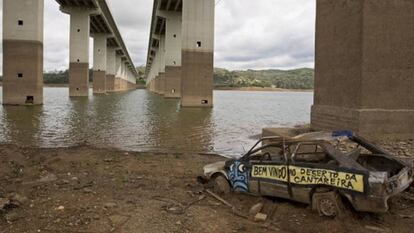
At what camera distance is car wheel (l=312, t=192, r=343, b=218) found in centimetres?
556

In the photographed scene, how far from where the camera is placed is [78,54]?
5341 cm

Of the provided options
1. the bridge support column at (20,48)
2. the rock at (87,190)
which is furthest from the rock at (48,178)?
the bridge support column at (20,48)

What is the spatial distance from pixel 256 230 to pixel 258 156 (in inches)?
62.6

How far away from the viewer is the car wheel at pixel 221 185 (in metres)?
7.21

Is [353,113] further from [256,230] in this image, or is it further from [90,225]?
[90,225]

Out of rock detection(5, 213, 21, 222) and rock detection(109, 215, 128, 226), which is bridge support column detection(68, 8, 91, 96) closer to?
rock detection(5, 213, 21, 222)

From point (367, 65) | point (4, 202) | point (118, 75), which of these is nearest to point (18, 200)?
point (4, 202)

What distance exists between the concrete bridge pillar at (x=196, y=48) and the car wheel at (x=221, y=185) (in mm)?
27684

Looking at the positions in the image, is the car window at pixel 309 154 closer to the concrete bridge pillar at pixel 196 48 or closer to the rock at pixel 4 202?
the rock at pixel 4 202

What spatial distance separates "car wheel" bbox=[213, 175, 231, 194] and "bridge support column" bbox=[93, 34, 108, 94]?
222 ft

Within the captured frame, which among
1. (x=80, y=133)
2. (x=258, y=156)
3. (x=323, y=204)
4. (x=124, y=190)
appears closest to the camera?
(x=323, y=204)

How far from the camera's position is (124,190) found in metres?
7.59

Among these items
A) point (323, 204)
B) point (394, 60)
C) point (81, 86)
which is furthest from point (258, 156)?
point (81, 86)

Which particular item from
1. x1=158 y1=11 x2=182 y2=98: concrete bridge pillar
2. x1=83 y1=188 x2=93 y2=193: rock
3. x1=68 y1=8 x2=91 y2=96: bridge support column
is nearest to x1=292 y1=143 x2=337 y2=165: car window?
x1=83 y1=188 x2=93 y2=193: rock
